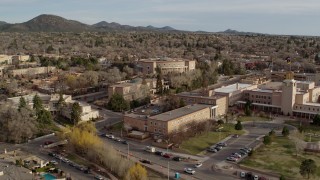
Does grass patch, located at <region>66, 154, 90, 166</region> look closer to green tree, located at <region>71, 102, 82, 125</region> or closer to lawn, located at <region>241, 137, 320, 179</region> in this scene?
green tree, located at <region>71, 102, 82, 125</region>

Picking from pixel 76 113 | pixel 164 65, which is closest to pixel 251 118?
pixel 76 113

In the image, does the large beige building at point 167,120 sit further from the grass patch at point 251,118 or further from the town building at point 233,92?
the town building at point 233,92

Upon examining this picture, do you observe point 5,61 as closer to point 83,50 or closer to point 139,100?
point 83,50

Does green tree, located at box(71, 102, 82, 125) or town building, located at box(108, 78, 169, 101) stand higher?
town building, located at box(108, 78, 169, 101)

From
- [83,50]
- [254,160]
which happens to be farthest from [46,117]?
[83,50]

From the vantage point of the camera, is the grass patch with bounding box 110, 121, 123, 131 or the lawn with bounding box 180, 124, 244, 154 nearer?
the lawn with bounding box 180, 124, 244, 154

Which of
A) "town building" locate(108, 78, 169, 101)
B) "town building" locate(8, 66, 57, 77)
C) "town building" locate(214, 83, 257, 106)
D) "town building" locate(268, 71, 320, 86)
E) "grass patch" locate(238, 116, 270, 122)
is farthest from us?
"town building" locate(8, 66, 57, 77)

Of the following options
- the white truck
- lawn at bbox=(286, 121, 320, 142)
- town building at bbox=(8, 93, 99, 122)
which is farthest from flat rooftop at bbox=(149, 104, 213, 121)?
lawn at bbox=(286, 121, 320, 142)

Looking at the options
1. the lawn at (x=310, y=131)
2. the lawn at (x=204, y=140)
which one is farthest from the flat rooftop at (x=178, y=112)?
the lawn at (x=310, y=131)
